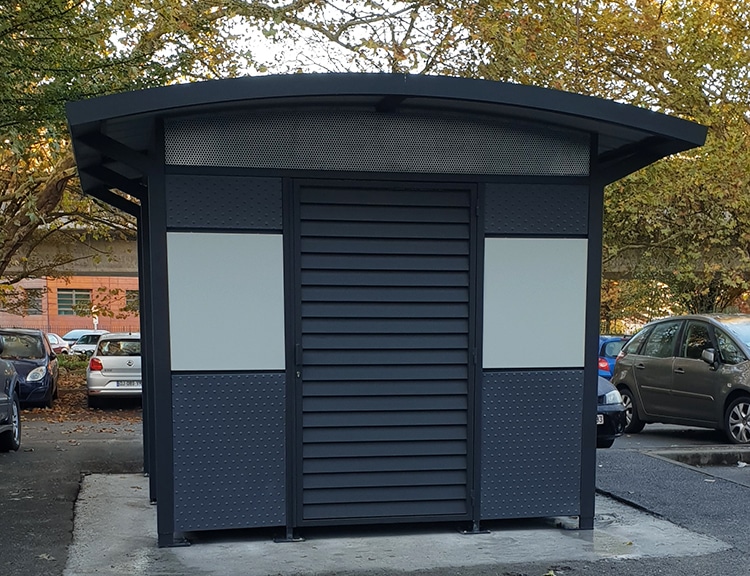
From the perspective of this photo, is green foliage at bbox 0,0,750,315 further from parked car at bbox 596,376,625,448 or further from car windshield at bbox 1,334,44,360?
parked car at bbox 596,376,625,448

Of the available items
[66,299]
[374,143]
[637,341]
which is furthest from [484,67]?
[66,299]

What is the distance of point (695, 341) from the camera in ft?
37.3

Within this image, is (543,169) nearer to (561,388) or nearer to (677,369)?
(561,388)

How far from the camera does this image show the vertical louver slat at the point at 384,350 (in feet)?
18.9

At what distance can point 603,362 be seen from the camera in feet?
53.3

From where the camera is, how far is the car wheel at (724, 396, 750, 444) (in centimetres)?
1055

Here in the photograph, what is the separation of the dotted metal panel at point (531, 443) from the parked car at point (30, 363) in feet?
37.1

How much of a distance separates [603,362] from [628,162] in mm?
10847

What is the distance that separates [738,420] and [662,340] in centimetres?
171

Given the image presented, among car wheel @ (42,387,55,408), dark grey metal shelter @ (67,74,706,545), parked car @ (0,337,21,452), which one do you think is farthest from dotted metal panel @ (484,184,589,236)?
car wheel @ (42,387,55,408)

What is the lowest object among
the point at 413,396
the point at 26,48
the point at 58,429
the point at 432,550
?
the point at 58,429

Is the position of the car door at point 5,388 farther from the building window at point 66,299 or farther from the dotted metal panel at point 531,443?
the building window at point 66,299

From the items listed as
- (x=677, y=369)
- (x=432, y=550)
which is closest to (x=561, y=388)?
(x=432, y=550)

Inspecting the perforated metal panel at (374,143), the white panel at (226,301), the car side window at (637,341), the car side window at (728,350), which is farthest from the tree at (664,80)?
the white panel at (226,301)
